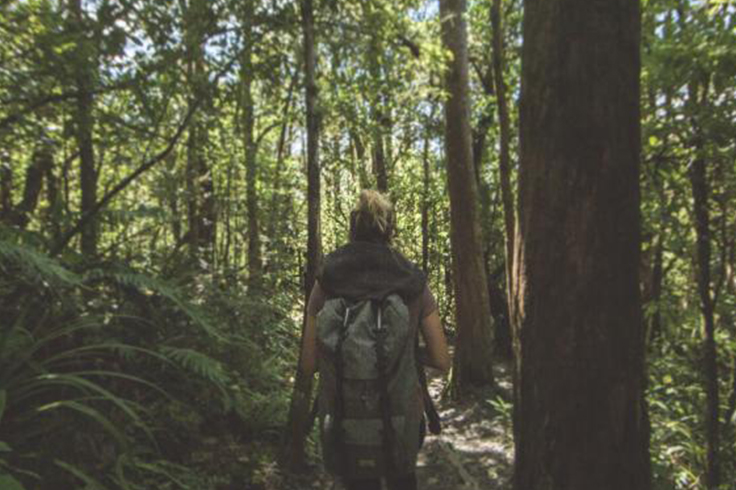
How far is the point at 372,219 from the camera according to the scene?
2900 mm

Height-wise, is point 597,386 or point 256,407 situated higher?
point 597,386

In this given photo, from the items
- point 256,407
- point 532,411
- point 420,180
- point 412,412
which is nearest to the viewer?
point 532,411

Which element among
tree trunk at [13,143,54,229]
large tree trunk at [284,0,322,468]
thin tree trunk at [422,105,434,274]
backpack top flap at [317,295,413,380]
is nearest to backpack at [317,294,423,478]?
backpack top flap at [317,295,413,380]

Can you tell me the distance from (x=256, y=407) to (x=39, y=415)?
2485 millimetres

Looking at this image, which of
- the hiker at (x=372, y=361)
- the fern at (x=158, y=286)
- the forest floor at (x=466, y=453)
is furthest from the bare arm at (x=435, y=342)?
the forest floor at (x=466, y=453)

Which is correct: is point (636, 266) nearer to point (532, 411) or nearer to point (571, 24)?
point (532, 411)

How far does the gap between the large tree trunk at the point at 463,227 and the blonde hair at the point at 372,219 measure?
631 cm

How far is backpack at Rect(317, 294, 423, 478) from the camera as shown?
2.60 meters

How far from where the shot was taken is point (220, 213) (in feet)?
45.8

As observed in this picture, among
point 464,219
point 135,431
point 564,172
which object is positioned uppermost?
point 464,219

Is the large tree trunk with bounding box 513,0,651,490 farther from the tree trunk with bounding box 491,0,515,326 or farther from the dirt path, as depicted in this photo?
the tree trunk with bounding box 491,0,515,326

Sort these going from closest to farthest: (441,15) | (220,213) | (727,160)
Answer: (727,160) < (441,15) < (220,213)


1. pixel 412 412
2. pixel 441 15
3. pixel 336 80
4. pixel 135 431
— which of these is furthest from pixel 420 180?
pixel 412 412

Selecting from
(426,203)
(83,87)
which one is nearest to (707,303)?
(83,87)
